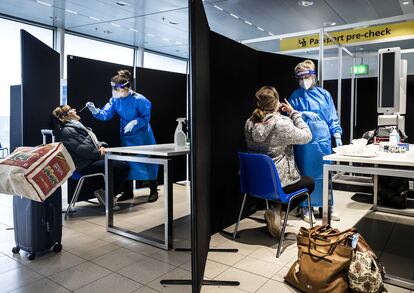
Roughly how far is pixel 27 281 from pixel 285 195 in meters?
1.86

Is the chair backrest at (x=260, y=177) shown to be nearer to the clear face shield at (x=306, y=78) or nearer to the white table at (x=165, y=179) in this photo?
the white table at (x=165, y=179)

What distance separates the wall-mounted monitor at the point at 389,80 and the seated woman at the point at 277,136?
1061 mm

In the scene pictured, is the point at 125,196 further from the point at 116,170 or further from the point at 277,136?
the point at 277,136

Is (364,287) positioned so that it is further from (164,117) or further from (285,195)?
(164,117)

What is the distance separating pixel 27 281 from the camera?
87.7 inches

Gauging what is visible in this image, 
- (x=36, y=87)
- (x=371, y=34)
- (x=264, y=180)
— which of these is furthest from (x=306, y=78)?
→ (x=371, y=34)

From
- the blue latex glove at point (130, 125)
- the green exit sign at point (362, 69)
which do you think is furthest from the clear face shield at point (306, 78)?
the green exit sign at point (362, 69)

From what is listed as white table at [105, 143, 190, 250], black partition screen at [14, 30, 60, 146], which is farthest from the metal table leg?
black partition screen at [14, 30, 60, 146]

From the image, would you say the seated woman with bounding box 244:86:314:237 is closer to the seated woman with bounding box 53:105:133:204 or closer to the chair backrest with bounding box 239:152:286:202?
the chair backrest with bounding box 239:152:286:202

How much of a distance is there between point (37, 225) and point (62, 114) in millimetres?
1328

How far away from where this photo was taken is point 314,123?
128 inches

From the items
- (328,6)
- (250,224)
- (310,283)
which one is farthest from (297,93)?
(328,6)

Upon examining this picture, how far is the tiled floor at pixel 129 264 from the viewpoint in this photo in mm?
2148

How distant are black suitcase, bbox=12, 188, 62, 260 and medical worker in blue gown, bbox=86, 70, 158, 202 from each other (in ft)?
4.90
